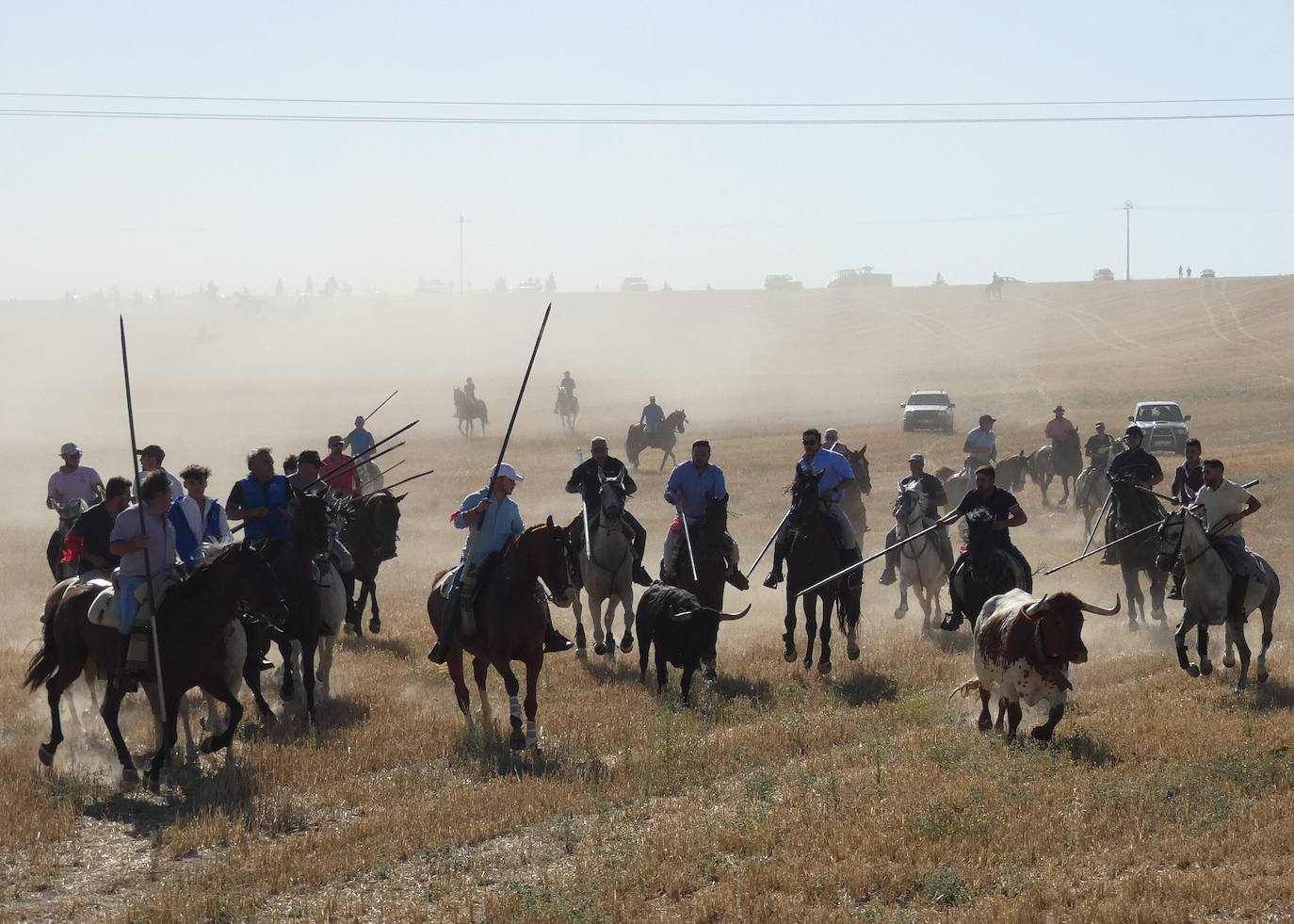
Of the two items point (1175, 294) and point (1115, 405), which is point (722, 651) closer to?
point (1115, 405)

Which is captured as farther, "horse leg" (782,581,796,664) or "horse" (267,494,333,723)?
"horse leg" (782,581,796,664)

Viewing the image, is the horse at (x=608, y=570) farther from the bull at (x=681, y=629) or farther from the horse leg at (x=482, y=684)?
the horse leg at (x=482, y=684)

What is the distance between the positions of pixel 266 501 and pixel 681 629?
3911mm

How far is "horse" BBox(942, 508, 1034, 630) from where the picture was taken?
13.6 m

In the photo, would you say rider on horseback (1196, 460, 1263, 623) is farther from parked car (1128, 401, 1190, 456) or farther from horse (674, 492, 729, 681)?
parked car (1128, 401, 1190, 456)

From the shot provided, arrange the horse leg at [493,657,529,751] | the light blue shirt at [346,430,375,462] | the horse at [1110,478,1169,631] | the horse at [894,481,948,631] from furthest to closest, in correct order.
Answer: the light blue shirt at [346,430,375,462] < the horse at [894,481,948,631] < the horse at [1110,478,1169,631] < the horse leg at [493,657,529,751]

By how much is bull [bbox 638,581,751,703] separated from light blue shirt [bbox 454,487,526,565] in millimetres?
1828

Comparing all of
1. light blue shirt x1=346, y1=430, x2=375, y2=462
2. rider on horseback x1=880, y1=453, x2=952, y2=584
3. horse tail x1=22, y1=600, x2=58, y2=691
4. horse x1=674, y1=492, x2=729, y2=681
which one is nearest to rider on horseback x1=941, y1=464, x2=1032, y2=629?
horse x1=674, y1=492, x2=729, y2=681

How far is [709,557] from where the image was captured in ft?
50.5

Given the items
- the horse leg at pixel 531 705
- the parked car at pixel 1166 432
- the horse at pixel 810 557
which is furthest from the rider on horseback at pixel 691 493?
the parked car at pixel 1166 432

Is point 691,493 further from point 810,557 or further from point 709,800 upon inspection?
point 709,800

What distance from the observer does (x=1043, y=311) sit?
373 feet

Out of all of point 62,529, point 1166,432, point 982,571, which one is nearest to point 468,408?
point 1166,432

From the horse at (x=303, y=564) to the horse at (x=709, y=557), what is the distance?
3.98 metres
